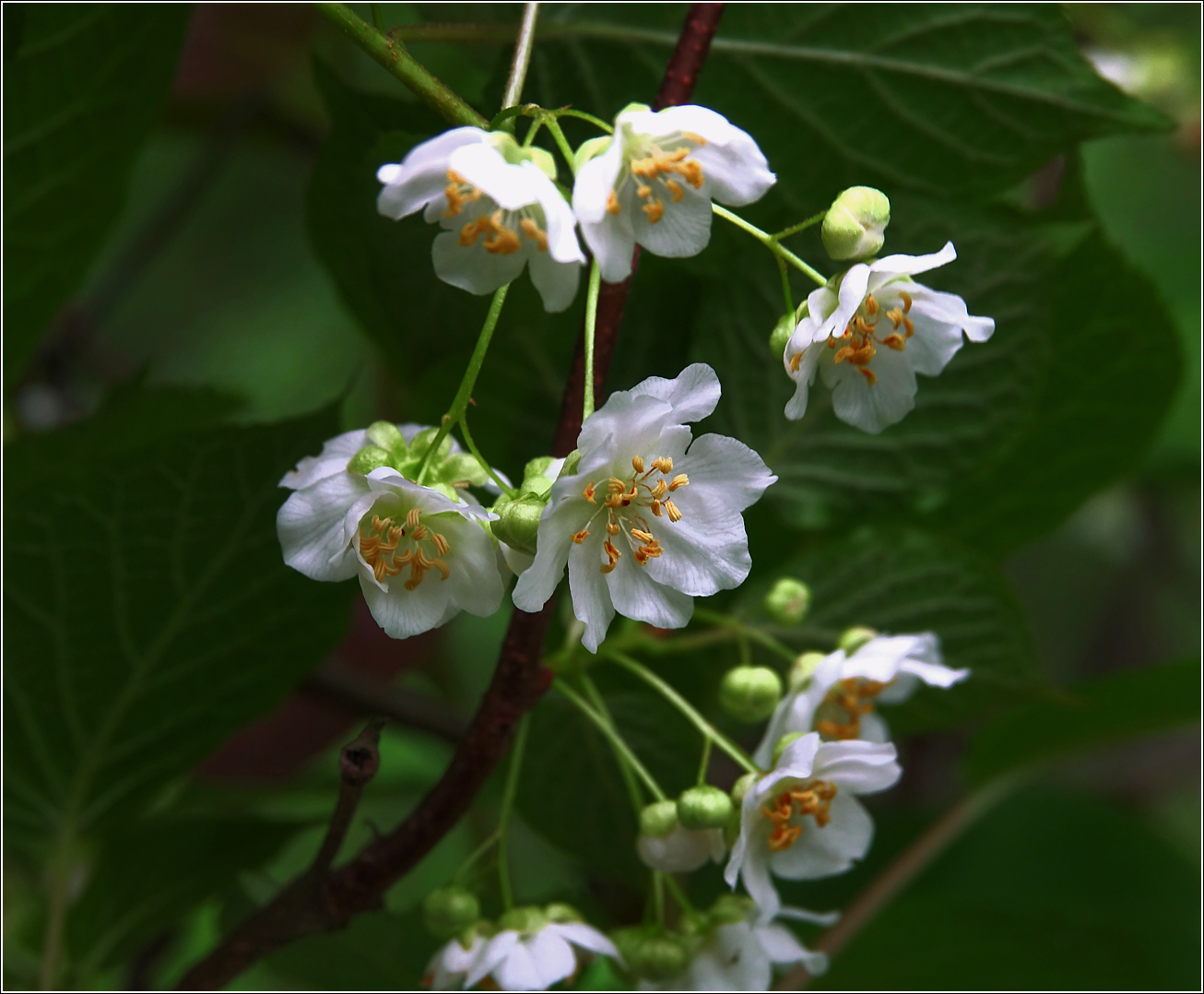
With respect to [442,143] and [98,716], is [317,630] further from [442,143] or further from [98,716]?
[442,143]

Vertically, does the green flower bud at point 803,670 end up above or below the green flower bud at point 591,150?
below

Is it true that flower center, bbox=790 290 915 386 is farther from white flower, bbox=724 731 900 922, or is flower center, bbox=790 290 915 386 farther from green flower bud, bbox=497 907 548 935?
green flower bud, bbox=497 907 548 935

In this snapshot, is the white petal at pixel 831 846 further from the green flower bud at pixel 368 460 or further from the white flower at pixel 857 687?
the green flower bud at pixel 368 460

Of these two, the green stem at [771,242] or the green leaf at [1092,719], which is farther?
the green leaf at [1092,719]

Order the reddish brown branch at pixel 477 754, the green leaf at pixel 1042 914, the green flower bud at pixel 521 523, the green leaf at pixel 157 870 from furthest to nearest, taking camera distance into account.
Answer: the green leaf at pixel 1042 914 → the green leaf at pixel 157 870 → the reddish brown branch at pixel 477 754 → the green flower bud at pixel 521 523

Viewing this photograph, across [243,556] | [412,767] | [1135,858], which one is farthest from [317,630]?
[1135,858]

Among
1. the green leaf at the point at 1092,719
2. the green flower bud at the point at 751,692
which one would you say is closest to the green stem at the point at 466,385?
the green flower bud at the point at 751,692

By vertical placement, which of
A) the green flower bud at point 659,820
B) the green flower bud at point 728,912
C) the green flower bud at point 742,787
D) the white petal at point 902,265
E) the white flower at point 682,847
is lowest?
the green flower bud at point 728,912

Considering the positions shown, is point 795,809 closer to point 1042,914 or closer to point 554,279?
point 554,279
